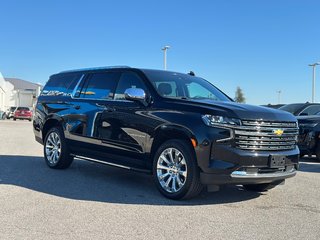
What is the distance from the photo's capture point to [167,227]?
4.83 m

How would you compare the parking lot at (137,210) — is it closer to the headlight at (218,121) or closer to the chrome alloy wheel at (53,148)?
the chrome alloy wheel at (53,148)

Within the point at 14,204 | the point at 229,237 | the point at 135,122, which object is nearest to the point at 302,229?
the point at 229,237

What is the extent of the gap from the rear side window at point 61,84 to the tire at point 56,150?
0.78 metres

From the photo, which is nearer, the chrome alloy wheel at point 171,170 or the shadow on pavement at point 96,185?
the chrome alloy wheel at point 171,170

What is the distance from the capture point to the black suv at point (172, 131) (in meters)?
5.72

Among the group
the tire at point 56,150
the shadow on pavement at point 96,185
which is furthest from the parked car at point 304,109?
the tire at point 56,150

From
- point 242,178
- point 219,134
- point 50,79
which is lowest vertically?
point 242,178

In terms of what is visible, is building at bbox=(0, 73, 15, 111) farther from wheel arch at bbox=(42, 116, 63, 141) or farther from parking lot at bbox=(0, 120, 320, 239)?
parking lot at bbox=(0, 120, 320, 239)

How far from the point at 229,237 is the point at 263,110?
7.11 feet

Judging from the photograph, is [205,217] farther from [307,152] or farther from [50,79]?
[307,152]

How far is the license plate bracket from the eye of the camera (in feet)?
19.2

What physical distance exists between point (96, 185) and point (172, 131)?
5.87 ft

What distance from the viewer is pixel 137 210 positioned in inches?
219

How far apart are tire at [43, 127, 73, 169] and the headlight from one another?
3727mm
